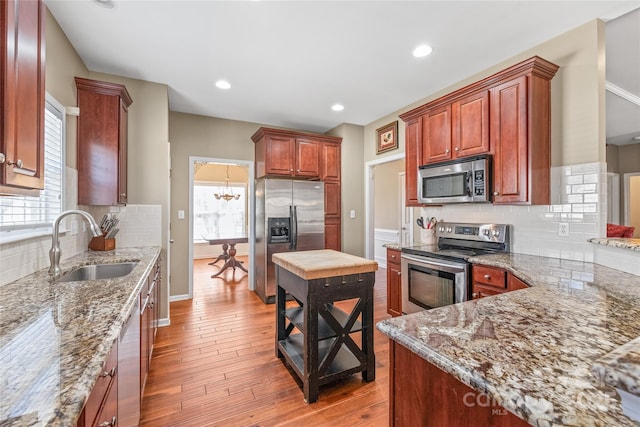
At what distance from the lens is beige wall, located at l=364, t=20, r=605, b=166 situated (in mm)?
2178

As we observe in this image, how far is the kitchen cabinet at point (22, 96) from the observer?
987 mm

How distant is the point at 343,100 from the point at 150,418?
3.64 metres

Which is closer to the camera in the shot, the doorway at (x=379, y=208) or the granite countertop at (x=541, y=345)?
the granite countertop at (x=541, y=345)

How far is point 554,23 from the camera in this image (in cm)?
224

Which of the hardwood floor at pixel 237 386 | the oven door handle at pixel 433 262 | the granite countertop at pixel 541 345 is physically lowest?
the hardwood floor at pixel 237 386

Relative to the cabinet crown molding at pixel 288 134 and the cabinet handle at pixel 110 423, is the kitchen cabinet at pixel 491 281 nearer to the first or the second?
the cabinet handle at pixel 110 423

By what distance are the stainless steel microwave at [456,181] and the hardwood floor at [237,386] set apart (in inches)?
61.9

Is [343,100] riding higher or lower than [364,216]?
higher

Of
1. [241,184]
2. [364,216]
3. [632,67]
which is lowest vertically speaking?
[364,216]

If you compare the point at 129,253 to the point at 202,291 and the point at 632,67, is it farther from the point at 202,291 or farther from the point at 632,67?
the point at 632,67

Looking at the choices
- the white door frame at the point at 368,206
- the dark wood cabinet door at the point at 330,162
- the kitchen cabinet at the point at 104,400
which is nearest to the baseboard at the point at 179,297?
the dark wood cabinet door at the point at 330,162

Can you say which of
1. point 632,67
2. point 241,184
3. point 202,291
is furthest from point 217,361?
point 241,184

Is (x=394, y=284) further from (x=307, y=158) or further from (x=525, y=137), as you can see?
(x=307, y=158)

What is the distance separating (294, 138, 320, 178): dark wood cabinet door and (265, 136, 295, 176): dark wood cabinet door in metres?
0.10
